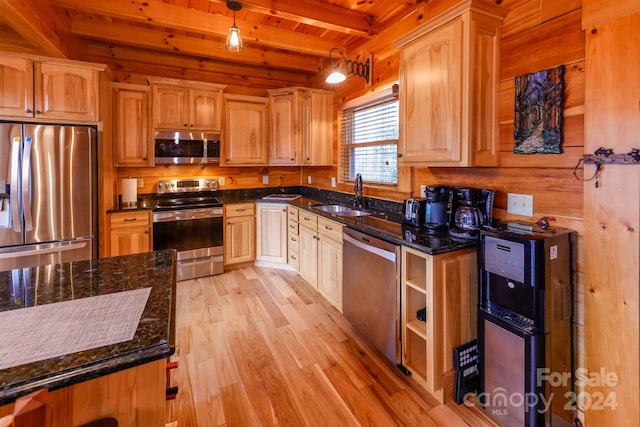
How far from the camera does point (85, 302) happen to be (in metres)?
1.10

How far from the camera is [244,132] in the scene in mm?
4262

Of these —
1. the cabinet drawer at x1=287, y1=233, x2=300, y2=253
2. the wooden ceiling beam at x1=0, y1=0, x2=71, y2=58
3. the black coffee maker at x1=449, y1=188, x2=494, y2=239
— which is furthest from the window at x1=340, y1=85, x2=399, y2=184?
the wooden ceiling beam at x1=0, y1=0, x2=71, y2=58

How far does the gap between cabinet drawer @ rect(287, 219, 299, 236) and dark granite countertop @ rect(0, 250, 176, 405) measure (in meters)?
2.19

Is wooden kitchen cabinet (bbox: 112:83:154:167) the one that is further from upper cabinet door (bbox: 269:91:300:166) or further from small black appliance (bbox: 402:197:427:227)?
small black appliance (bbox: 402:197:427:227)

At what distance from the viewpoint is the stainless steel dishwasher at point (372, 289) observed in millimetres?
2078

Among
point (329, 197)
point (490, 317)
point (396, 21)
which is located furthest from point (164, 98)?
point (490, 317)

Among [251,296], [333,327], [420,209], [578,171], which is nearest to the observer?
[578,171]

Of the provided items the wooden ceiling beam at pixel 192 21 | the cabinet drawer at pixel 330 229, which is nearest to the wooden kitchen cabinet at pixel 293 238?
the cabinet drawer at pixel 330 229

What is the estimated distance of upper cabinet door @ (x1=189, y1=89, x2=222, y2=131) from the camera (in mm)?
3904

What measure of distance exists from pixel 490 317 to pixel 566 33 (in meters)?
1.53

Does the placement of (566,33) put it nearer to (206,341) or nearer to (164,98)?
(206,341)

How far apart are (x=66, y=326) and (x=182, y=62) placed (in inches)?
158

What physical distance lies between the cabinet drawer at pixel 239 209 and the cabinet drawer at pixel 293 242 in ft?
2.02

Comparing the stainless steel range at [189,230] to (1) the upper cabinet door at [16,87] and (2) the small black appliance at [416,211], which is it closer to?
(1) the upper cabinet door at [16,87]
